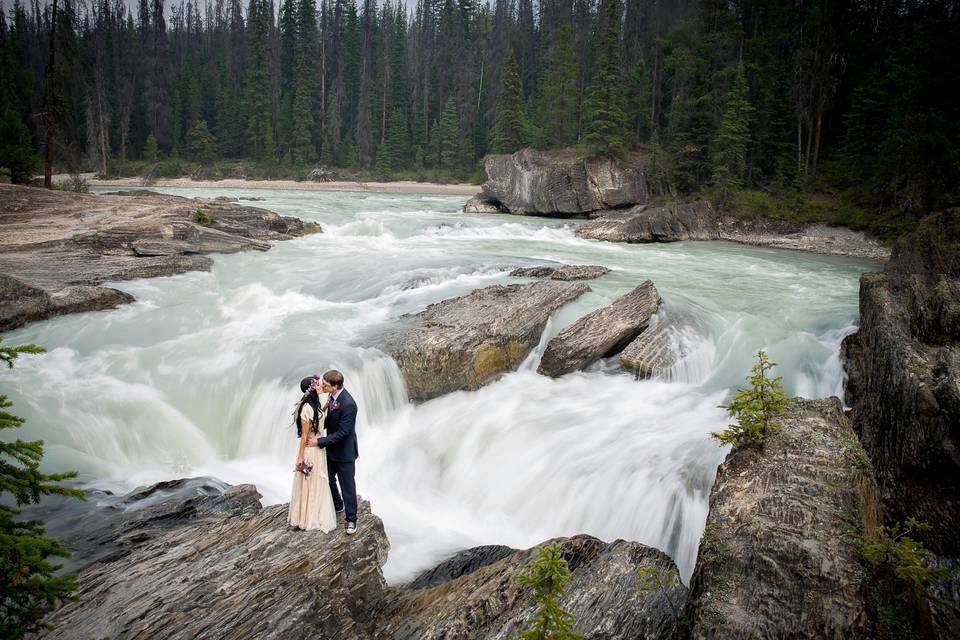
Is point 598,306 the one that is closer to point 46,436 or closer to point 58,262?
point 46,436

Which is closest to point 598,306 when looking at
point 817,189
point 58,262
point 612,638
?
point 612,638

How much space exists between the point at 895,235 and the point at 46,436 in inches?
1090

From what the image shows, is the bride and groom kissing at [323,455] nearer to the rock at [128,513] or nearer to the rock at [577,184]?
the rock at [128,513]

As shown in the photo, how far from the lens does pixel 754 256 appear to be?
24.2 metres

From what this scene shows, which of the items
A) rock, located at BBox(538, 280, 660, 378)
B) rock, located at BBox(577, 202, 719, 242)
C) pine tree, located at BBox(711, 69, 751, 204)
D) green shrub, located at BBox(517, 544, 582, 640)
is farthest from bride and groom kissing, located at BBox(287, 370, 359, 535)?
pine tree, located at BBox(711, 69, 751, 204)

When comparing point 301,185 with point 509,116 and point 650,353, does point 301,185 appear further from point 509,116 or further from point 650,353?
point 650,353

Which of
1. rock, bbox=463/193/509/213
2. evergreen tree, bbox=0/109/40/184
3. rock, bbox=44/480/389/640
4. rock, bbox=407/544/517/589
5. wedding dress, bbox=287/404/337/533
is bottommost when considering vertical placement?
rock, bbox=407/544/517/589

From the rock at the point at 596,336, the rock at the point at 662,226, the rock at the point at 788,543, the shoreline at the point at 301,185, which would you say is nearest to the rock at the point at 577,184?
the rock at the point at 662,226

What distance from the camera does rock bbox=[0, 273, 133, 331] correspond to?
12156 mm

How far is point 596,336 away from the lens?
11.7 m

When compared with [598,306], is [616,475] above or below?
below

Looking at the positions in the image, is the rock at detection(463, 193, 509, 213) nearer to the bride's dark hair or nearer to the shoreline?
the shoreline

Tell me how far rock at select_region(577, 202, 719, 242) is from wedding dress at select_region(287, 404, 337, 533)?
78.7 feet

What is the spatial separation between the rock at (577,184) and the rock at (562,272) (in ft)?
62.1
